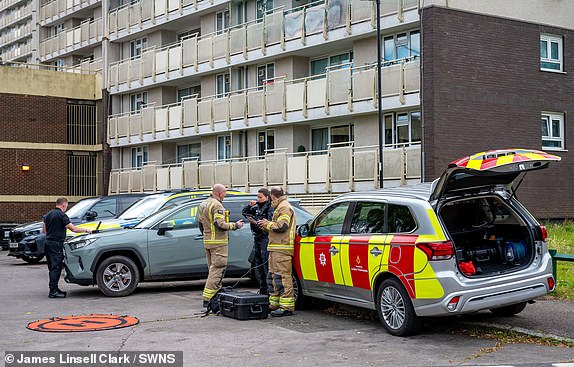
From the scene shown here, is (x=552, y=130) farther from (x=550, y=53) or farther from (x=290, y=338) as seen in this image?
(x=290, y=338)

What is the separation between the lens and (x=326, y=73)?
27.8m

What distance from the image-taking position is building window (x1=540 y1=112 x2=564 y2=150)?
27.7m

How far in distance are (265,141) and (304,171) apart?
15.3 feet

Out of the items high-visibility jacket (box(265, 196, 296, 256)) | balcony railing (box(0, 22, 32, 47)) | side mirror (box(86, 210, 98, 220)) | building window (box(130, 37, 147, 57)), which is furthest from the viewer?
balcony railing (box(0, 22, 32, 47))

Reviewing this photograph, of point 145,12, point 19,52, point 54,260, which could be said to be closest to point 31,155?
point 145,12

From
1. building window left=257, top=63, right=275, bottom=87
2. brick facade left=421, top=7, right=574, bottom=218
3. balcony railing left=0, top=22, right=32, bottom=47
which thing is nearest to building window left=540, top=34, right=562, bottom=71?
brick facade left=421, top=7, right=574, bottom=218

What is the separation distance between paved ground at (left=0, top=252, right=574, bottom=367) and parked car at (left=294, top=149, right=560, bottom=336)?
0.43 metres

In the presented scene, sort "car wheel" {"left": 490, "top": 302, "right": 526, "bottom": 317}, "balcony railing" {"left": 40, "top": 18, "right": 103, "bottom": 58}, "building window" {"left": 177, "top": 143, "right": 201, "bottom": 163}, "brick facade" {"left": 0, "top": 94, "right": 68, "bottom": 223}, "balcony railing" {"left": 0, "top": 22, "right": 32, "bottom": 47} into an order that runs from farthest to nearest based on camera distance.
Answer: "balcony railing" {"left": 0, "top": 22, "right": 32, "bottom": 47} < "balcony railing" {"left": 40, "top": 18, "right": 103, "bottom": 58} < "brick facade" {"left": 0, "top": 94, "right": 68, "bottom": 223} < "building window" {"left": 177, "top": 143, "right": 201, "bottom": 163} < "car wheel" {"left": 490, "top": 302, "right": 526, "bottom": 317}

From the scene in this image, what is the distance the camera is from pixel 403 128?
2630 centimetres

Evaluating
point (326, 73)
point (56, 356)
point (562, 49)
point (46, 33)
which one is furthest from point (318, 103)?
point (46, 33)

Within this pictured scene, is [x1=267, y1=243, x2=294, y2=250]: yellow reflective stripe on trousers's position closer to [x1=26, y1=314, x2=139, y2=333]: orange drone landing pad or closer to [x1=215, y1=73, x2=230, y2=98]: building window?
[x1=26, y1=314, x2=139, y2=333]: orange drone landing pad

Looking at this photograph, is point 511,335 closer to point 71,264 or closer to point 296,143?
point 71,264

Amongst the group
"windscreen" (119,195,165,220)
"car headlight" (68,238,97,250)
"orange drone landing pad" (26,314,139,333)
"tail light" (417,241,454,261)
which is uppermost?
"windscreen" (119,195,165,220)

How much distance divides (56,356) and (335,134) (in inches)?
811
